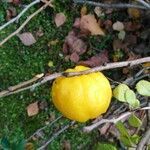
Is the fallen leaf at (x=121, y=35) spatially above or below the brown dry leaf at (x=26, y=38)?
below

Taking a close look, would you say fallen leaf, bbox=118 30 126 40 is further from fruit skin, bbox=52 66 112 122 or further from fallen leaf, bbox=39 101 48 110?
fruit skin, bbox=52 66 112 122

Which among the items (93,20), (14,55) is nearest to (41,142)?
(14,55)

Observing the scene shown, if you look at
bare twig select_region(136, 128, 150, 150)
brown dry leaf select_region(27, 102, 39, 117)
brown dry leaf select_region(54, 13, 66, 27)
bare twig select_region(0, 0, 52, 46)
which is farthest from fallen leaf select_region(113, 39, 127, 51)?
bare twig select_region(136, 128, 150, 150)

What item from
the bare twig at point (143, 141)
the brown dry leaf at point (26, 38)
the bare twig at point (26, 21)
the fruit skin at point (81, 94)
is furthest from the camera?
the brown dry leaf at point (26, 38)

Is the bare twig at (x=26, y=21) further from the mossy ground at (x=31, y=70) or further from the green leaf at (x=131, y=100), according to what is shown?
the green leaf at (x=131, y=100)

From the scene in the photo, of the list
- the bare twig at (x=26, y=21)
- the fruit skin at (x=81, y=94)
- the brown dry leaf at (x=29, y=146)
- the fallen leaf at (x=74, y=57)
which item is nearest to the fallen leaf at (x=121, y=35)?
the fallen leaf at (x=74, y=57)

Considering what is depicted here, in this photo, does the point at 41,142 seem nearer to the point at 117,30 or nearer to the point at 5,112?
the point at 5,112

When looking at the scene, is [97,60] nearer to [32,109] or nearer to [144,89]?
[32,109]
